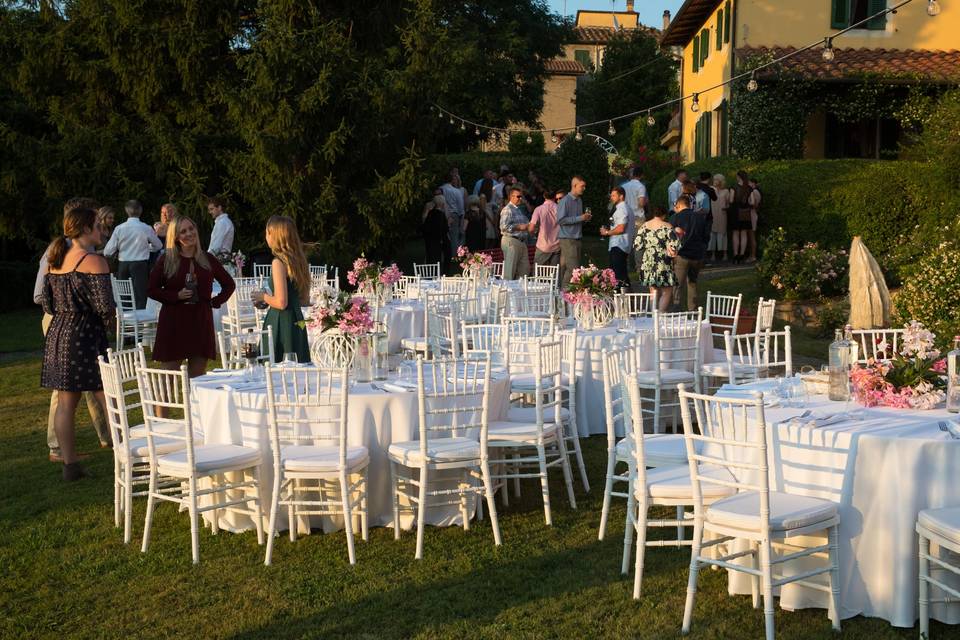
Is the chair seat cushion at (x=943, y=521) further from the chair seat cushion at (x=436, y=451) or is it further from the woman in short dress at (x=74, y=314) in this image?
the woman in short dress at (x=74, y=314)

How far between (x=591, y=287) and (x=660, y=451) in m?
3.88

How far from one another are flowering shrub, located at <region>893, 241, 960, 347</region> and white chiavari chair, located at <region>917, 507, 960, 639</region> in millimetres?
7118

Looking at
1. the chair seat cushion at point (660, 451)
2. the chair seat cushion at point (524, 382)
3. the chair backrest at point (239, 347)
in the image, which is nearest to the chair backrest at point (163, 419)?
the chair backrest at point (239, 347)

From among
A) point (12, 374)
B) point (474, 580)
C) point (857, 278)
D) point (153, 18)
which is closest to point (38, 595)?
point (474, 580)

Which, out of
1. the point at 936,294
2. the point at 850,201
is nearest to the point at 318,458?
the point at 936,294

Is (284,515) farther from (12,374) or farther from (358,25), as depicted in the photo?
(358,25)

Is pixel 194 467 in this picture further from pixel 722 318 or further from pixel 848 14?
pixel 848 14

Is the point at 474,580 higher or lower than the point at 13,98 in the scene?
lower

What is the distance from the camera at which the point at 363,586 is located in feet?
17.5

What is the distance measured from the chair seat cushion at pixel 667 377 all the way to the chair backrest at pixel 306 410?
324 cm

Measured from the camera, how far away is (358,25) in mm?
21719

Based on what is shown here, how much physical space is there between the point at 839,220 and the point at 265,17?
36.3 ft

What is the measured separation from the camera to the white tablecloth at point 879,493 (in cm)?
461

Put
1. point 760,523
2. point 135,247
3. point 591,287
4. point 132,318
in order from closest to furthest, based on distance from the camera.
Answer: point 760,523 → point 591,287 → point 132,318 → point 135,247
